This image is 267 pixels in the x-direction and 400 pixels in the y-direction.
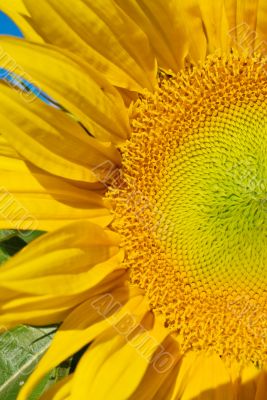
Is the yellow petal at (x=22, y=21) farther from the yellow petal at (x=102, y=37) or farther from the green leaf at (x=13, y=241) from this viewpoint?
the green leaf at (x=13, y=241)

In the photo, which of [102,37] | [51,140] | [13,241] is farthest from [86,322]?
[102,37]

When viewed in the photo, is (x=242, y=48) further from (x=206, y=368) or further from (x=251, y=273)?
(x=206, y=368)

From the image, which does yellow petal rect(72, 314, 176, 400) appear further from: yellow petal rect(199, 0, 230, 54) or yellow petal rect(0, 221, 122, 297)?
yellow petal rect(199, 0, 230, 54)

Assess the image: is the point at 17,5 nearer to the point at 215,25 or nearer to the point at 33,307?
the point at 215,25

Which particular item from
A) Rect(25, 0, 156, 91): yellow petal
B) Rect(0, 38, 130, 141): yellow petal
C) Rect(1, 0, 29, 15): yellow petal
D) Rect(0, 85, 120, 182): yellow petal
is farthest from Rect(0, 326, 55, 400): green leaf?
Rect(1, 0, 29, 15): yellow petal

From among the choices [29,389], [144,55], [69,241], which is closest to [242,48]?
[144,55]
